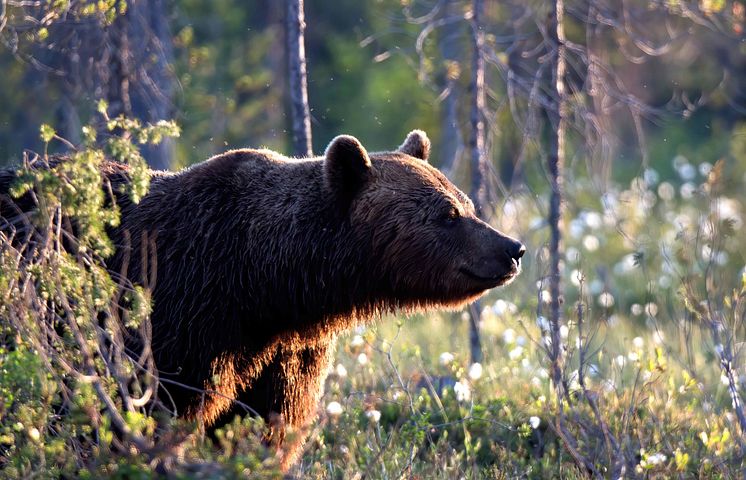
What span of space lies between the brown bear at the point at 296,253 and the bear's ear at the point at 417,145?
1.39ft

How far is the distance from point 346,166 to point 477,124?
2788 mm

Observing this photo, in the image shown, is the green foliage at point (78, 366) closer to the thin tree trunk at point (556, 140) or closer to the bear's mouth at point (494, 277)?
the bear's mouth at point (494, 277)

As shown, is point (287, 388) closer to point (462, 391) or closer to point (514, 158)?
point (462, 391)

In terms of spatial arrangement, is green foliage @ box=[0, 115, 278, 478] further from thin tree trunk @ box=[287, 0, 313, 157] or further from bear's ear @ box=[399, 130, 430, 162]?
thin tree trunk @ box=[287, 0, 313, 157]

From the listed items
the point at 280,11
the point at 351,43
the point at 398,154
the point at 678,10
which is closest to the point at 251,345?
the point at 398,154

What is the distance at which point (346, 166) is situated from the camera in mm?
5562

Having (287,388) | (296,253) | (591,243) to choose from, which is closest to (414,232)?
(296,253)

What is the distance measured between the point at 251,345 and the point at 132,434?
1.83m

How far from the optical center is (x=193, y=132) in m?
14.7

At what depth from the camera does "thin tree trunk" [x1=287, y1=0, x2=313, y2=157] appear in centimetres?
718

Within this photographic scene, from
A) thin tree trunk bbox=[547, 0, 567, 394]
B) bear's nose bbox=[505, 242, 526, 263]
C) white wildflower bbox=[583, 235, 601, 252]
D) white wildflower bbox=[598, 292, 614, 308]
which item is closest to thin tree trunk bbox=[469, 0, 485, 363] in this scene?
thin tree trunk bbox=[547, 0, 567, 394]

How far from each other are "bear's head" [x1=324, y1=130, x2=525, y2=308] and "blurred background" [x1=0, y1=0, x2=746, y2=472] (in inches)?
13.5

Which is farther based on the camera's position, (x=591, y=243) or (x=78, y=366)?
(x=591, y=243)

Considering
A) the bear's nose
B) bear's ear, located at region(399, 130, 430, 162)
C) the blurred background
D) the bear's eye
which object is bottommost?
the blurred background
